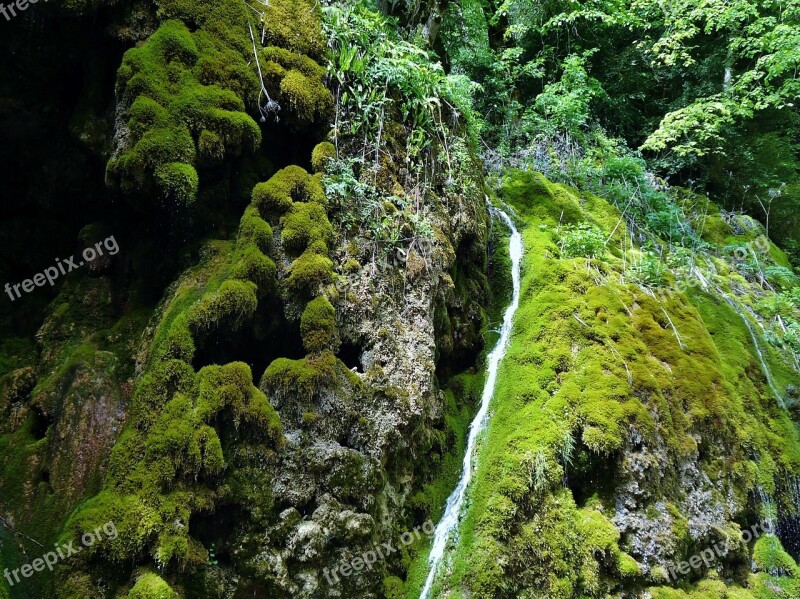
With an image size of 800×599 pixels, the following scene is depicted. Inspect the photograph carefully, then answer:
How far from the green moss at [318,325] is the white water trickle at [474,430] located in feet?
7.54

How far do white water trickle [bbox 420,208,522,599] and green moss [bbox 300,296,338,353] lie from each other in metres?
2.30

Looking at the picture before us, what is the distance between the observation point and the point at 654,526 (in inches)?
207

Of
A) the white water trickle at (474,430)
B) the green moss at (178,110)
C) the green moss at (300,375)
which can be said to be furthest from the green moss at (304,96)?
the white water trickle at (474,430)

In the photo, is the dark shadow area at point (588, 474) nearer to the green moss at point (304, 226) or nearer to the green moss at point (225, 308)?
the green moss at point (304, 226)

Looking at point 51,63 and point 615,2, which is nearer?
point 51,63

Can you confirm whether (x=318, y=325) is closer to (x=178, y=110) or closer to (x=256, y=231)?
(x=256, y=231)

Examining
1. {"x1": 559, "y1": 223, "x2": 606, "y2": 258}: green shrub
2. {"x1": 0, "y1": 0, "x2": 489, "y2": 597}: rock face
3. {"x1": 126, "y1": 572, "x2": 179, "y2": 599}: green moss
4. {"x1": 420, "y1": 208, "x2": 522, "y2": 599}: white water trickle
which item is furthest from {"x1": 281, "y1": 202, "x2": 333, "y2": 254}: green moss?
{"x1": 559, "y1": 223, "x2": 606, "y2": 258}: green shrub

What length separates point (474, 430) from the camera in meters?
6.30

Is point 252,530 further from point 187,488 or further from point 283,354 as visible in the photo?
point 283,354

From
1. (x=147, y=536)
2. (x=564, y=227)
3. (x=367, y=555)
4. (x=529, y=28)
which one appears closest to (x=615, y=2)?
(x=529, y=28)

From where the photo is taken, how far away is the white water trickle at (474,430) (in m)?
5.16

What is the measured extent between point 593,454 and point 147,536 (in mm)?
4431

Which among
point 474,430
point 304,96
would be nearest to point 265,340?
point 474,430

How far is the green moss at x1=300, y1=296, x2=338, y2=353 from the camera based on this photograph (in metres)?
5.00
